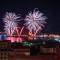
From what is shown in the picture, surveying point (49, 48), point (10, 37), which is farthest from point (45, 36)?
point (49, 48)

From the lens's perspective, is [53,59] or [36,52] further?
[36,52]

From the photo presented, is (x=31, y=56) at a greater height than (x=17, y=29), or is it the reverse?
(x=17, y=29)

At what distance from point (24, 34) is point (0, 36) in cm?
513

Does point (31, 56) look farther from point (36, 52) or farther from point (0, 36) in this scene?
point (0, 36)

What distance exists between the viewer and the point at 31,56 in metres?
30.1

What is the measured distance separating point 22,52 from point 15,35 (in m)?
19.1

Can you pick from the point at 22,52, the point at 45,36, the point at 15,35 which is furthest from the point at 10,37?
the point at 22,52

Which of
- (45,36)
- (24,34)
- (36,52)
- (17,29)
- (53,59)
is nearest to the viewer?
(53,59)

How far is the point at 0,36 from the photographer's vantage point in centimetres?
5062

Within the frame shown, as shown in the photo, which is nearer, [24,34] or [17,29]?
[17,29]

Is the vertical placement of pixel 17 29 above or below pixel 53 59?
above

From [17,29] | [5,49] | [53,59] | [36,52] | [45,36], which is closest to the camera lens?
[5,49]

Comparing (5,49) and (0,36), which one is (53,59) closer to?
(5,49)

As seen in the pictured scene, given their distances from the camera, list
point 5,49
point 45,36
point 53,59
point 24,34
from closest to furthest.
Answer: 1. point 5,49
2. point 53,59
3. point 24,34
4. point 45,36
